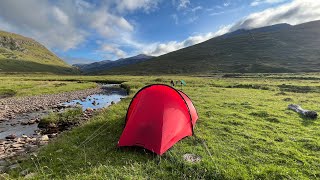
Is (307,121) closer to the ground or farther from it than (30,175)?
farther from it

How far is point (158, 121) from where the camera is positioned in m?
12.5

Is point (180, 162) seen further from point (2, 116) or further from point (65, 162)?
point (2, 116)

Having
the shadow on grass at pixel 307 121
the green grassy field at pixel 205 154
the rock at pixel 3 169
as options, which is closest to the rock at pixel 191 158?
the green grassy field at pixel 205 154

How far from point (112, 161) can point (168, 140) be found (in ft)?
9.61

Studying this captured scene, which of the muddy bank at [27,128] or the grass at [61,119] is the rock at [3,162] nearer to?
the muddy bank at [27,128]

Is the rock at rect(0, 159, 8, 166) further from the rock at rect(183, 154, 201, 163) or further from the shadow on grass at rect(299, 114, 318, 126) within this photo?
the shadow on grass at rect(299, 114, 318, 126)

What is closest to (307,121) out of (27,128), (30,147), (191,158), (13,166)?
(191,158)

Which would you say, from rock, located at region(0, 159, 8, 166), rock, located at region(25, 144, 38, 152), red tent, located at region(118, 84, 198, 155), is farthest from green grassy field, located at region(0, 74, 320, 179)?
rock, located at region(25, 144, 38, 152)

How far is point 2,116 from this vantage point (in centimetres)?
2533

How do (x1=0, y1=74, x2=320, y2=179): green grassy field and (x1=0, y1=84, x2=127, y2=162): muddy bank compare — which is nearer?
(x1=0, y1=74, x2=320, y2=179): green grassy field

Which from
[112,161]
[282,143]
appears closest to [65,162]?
[112,161]

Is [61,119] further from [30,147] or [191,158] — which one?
[191,158]

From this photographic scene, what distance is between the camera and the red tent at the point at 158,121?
11969 millimetres

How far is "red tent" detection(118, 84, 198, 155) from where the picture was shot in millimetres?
11969
